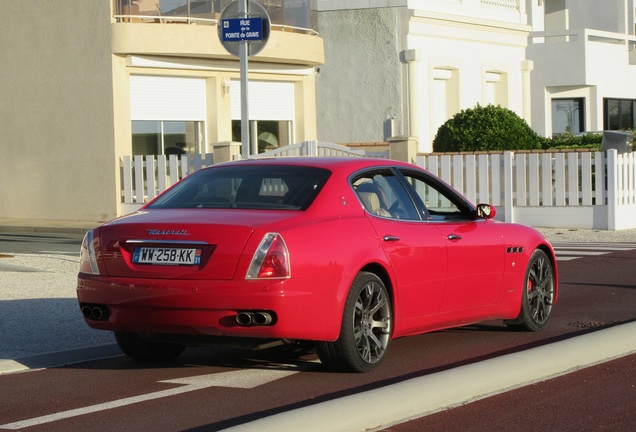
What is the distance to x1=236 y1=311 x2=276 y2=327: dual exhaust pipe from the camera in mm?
7875

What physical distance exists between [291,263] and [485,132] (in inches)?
784

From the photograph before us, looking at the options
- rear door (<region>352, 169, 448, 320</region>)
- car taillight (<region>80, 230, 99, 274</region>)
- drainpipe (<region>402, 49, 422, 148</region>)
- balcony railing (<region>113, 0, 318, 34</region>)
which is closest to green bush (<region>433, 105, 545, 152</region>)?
drainpipe (<region>402, 49, 422, 148</region>)

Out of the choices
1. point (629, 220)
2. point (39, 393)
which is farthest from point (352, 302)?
point (629, 220)

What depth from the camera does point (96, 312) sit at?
8445 millimetres

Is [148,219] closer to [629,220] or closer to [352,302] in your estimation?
[352,302]

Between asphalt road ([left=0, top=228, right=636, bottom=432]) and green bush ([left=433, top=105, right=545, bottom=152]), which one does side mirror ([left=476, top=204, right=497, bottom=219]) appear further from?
green bush ([left=433, top=105, right=545, bottom=152])

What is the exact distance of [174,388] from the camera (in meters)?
8.12

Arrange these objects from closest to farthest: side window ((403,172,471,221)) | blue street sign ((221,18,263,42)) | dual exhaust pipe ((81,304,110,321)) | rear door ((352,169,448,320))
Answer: dual exhaust pipe ((81,304,110,321)) → rear door ((352,169,448,320)) → side window ((403,172,471,221)) → blue street sign ((221,18,263,42))

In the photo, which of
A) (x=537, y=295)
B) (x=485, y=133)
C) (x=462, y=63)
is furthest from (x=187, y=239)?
(x=462, y=63)

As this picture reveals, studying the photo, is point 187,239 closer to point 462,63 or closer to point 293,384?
point 293,384

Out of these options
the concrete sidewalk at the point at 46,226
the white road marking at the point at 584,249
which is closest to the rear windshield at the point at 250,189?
the white road marking at the point at 584,249

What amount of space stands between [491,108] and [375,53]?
20.9 ft

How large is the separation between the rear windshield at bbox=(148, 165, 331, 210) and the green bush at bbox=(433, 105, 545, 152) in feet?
60.8

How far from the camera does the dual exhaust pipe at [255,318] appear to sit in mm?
7875
